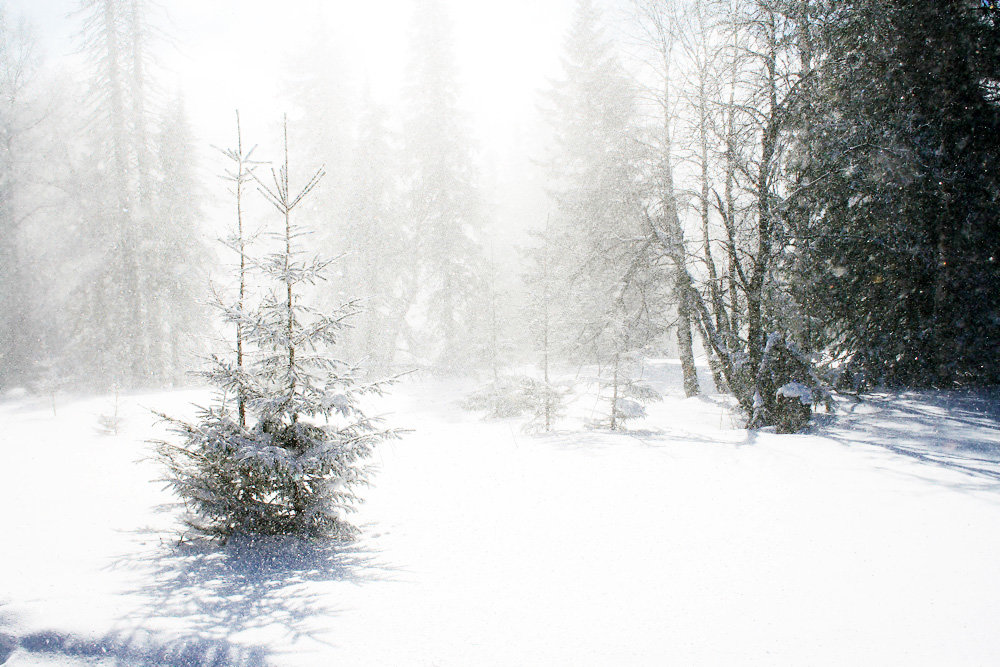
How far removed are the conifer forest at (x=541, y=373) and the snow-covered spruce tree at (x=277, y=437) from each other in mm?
43

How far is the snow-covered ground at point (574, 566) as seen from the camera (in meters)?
3.58

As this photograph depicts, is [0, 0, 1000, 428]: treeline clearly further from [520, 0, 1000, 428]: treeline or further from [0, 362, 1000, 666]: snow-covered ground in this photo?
[0, 362, 1000, 666]: snow-covered ground

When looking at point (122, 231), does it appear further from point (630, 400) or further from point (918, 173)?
point (918, 173)

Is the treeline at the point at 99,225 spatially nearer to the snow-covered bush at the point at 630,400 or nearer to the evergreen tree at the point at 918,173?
the snow-covered bush at the point at 630,400

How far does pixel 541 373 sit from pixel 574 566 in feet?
57.8

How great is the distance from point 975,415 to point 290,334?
11481mm

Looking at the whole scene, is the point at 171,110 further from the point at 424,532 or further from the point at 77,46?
the point at 424,532

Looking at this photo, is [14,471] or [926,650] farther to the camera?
[14,471]

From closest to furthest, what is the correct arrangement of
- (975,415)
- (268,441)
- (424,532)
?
(268,441) → (424,532) → (975,415)

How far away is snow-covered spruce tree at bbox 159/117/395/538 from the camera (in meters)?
5.40

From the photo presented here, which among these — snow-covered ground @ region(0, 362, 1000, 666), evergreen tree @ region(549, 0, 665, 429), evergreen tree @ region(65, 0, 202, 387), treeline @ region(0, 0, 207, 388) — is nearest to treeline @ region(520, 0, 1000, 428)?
evergreen tree @ region(549, 0, 665, 429)

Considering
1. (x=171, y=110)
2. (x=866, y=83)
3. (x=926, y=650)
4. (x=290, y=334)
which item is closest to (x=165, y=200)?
(x=171, y=110)

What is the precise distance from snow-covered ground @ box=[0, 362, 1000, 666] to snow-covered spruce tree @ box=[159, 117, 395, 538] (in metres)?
0.41

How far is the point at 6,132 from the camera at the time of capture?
20.5m
